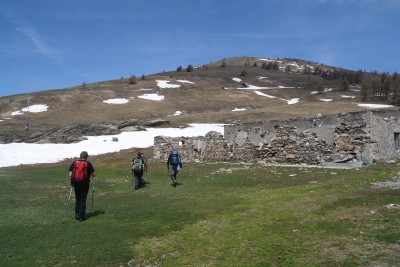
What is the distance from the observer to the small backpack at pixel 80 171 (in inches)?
456

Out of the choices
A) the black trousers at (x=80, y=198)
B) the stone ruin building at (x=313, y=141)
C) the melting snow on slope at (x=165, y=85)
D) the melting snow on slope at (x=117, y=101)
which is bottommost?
the black trousers at (x=80, y=198)

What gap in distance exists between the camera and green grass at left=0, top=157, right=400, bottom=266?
768 centimetres

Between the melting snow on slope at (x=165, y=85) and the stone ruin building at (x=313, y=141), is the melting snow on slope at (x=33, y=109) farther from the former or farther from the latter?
the stone ruin building at (x=313, y=141)

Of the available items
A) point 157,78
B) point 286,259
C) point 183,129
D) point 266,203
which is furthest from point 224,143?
point 157,78

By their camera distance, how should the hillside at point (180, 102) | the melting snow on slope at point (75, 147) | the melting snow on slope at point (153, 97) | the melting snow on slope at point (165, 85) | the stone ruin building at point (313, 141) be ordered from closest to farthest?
1. the stone ruin building at point (313, 141)
2. the melting snow on slope at point (75, 147)
3. the hillside at point (180, 102)
4. the melting snow on slope at point (153, 97)
5. the melting snow on slope at point (165, 85)

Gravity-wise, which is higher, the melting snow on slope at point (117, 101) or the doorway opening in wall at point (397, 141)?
the melting snow on slope at point (117, 101)

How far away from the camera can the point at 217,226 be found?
9.79 m

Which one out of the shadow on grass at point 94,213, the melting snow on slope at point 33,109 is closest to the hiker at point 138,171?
the shadow on grass at point 94,213

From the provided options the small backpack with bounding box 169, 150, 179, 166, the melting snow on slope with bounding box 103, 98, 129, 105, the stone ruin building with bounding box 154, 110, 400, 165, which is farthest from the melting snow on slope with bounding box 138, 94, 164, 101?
the small backpack with bounding box 169, 150, 179, 166

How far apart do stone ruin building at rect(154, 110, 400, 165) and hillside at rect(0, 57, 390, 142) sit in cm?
2975

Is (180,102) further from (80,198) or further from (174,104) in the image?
(80,198)

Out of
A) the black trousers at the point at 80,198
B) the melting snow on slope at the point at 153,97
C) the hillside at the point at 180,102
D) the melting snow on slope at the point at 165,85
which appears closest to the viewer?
the black trousers at the point at 80,198

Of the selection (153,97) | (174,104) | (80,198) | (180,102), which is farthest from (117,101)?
(80,198)

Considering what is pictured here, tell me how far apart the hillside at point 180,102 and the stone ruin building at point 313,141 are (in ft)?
97.6
